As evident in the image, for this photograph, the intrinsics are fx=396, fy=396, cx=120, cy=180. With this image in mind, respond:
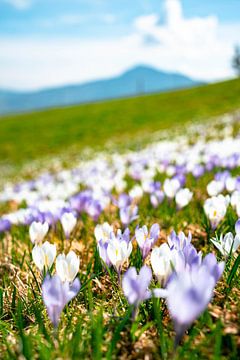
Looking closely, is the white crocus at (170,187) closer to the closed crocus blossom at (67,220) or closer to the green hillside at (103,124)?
the closed crocus blossom at (67,220)

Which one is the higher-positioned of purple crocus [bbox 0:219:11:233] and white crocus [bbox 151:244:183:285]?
white crocus [bbox 151:244:183:285]

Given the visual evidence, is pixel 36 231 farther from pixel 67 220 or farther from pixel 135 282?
pixel 135 282

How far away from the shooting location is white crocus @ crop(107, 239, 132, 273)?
1789 millimetres

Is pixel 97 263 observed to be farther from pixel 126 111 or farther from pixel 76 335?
pixel 126 111

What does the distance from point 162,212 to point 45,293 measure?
2.25 meters

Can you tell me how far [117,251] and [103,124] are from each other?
3625 cm

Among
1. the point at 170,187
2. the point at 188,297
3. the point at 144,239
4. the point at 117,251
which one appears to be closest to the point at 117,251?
the point at 117,251

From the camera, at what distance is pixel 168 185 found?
134 inches

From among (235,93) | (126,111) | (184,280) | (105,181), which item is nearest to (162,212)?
(105,181)

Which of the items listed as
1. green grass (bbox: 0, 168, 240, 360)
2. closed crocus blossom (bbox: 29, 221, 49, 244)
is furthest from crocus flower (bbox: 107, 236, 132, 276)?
closed crocus blossom (bbox: 29, 221, 49, 244)

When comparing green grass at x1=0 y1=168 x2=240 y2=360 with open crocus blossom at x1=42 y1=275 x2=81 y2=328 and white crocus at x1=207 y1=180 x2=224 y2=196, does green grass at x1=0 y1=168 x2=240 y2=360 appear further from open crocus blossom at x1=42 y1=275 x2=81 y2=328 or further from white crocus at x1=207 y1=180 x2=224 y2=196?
white crocus at x1=207 y1=180 x2=224 y2=196

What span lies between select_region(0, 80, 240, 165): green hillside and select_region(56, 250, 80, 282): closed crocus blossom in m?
26.5

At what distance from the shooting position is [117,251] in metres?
1.81

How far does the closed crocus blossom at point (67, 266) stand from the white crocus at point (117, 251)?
19cm
